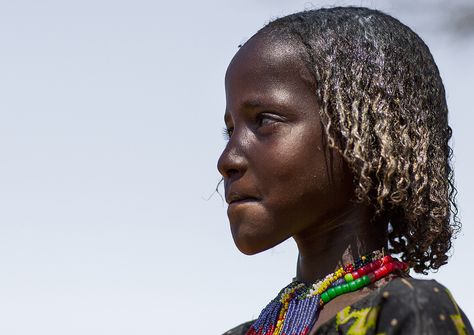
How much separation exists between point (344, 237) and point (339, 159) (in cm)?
28

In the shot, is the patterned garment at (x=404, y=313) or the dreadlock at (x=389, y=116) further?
the dreadlock at (x=389, y=116)

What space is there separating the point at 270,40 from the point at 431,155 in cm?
70

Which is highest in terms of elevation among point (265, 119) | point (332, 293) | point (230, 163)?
point (265, 119)

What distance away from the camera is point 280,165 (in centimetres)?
429

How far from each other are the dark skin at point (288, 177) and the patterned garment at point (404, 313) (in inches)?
6.0

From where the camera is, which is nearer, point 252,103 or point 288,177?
point 288,177

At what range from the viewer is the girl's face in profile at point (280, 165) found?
4297 millimetres

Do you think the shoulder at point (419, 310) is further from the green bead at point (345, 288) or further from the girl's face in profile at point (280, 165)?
the girl's face in profile at point (280, 165)

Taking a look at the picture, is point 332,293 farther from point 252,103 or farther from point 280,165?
point 252,103

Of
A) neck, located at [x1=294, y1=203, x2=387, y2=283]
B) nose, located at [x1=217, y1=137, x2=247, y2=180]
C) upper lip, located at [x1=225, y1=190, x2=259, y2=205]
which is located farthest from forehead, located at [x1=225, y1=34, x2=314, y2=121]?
neck, located at [x1=294, y1=203, x2=387, y2=283]

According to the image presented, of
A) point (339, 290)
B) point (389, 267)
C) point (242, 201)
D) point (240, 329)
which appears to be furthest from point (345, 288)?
point (240, 329)

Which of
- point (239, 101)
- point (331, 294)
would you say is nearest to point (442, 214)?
point (331, 294)

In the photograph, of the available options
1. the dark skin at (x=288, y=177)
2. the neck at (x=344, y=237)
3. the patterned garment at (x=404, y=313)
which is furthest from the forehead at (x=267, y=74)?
the patterned garment at (x=404, y=313)

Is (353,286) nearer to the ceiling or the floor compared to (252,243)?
nearer to the floor
